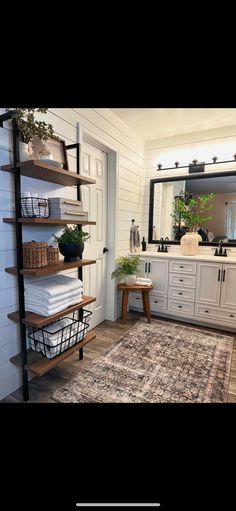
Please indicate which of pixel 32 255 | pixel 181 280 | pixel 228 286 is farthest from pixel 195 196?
pixel 32 255

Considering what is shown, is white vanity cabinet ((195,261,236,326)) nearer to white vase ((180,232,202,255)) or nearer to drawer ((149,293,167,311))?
white vase ((180,232,202,255))

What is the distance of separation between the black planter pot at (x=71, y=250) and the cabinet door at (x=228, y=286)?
174cm

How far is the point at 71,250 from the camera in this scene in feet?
5.47

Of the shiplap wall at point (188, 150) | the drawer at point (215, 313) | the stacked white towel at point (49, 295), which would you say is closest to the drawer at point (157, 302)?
the drawer at point (215, 313)

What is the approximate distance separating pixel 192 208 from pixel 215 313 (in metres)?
1.40

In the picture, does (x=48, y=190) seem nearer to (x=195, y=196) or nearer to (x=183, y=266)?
(x=183, y=266)
